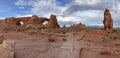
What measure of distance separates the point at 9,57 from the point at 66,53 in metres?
5.98

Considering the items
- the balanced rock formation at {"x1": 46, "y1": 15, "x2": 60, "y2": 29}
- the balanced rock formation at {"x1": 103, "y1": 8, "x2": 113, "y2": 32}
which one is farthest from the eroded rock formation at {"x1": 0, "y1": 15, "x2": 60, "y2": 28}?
the balanced rock formation at {"x1": 103, "y1": 8, "x2": 113, "y2": 32}

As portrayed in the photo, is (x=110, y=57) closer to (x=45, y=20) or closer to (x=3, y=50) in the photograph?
(x=3, y=50)

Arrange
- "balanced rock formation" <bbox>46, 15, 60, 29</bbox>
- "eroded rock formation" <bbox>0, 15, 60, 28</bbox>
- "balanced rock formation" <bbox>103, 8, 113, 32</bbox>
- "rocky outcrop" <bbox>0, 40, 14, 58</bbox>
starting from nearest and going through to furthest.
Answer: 1. "rocky outcrop" <bbox>0, 40, 14, 58</bbox>
2. "balanced rock formation" <bbox>103, 8, 113, 32</bbox>
3. "balanced rock formation" <bbox>46, 15, 60, 29</bbox>
4. "eroded rock formation" <bbox>0, 15, 60, 28</bbox>

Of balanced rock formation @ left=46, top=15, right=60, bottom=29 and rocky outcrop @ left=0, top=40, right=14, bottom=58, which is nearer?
rocky outcrop @ left=0, top=40, right=14, bottom=58

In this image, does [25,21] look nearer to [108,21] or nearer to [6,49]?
[108,21]

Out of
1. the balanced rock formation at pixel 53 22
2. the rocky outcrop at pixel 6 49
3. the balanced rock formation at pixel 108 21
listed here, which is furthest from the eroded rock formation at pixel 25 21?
the rocky outcrop at pixel 6 49

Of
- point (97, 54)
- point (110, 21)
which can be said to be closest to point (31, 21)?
point (110, 21)

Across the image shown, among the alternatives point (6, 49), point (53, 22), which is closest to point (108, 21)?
point (53, 22)

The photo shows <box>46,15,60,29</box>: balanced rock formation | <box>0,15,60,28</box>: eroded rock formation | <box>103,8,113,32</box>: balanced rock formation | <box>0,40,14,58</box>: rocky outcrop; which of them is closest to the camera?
<box>0,40,14,58</box>: rocky outcrop

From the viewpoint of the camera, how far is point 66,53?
14.5 m

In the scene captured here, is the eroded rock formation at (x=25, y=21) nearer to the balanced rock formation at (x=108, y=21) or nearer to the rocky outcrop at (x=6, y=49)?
the balanced rock formation at (x=108, y=21)

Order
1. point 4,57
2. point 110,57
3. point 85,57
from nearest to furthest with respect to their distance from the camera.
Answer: point 4,57 → point 85,57 → point 110,57

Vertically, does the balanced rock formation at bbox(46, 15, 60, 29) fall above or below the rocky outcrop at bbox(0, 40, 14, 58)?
below

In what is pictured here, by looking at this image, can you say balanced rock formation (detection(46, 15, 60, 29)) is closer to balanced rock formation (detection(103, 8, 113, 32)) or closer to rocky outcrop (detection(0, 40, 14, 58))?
balanced rock formation (detection(103, 8, 113, 32))
